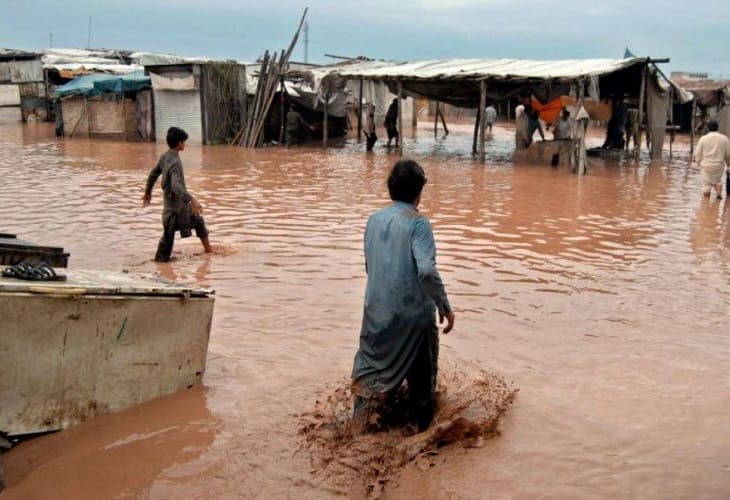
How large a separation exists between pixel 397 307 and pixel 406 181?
60cm

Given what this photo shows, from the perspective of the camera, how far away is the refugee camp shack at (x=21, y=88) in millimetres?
30609

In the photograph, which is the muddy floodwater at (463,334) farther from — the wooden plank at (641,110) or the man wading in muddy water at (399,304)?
the wooden plank at (641,110)

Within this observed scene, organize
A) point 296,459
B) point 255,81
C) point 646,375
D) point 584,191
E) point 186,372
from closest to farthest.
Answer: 1. point 296,459
2. point 186,372
3. point 646,375
4. point 584,191
5. point 255,81

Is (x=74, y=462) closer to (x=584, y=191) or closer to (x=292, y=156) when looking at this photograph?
(x=584, y=191)

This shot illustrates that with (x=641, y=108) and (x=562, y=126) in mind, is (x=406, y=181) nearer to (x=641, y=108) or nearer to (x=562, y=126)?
(x=641, y=108)

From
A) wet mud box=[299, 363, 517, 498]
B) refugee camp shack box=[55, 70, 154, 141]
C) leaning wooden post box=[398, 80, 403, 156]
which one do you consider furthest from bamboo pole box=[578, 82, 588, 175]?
refugee camp shack box=[55, 70, 154, 141]

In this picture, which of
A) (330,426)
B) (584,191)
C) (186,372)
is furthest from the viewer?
(584,191)

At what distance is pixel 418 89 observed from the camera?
19594 millimetres

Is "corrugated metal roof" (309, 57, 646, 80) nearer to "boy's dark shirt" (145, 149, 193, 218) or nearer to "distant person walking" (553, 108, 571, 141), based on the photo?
"distant person walking" (553, 108, 571, 141)

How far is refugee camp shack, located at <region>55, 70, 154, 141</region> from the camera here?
23.0 m

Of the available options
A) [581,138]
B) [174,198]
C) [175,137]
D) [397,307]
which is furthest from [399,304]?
[581,138]

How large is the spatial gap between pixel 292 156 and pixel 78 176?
19.9ft

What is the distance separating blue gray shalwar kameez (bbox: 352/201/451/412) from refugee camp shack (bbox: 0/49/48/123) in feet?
100

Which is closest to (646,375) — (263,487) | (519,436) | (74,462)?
(519,436)
